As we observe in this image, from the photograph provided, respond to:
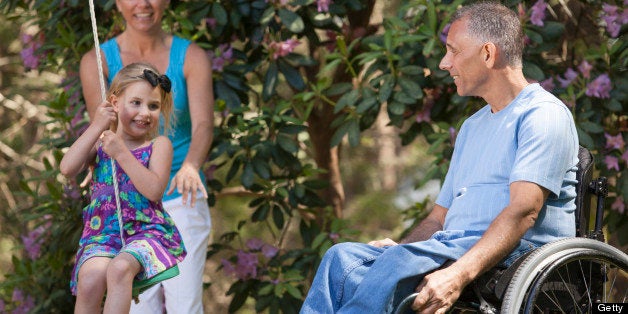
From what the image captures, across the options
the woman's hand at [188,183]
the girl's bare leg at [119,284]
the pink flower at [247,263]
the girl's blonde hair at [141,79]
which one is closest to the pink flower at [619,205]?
the pink flower at [247,263]

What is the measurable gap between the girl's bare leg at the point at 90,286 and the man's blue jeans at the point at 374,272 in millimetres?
573

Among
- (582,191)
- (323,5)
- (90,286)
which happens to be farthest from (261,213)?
(582,191)

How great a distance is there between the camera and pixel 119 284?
2977mm

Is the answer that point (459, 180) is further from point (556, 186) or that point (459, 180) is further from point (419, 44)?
point (419, 44)

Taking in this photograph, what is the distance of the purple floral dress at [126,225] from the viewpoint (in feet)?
10.2

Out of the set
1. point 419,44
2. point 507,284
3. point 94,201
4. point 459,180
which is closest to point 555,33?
point 419,44

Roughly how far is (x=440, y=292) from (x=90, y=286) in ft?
3.13

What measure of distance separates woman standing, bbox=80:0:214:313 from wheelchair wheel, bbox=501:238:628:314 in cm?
124

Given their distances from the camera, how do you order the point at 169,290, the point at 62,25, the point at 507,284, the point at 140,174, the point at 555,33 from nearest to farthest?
the point at 507,284, the point at 140,174, the point at 169,290, the point at 555,33, the point at 62,25

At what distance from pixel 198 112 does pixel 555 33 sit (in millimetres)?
1525

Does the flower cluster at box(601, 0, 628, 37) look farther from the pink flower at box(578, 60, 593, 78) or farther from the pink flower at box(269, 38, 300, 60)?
the pink flower at box(269, 38, 300, 60)

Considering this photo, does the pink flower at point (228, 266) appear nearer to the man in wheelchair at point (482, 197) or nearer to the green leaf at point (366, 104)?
the green leaf at point (366, 104)

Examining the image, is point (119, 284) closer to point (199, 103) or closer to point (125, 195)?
point (125, 195)

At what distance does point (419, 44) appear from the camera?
454 cm
